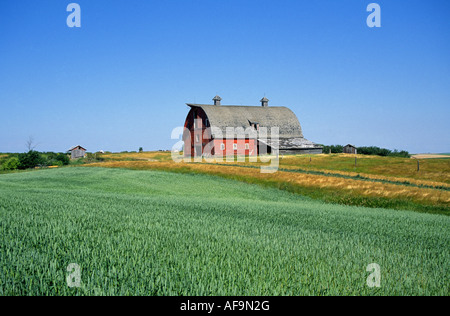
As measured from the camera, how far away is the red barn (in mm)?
64250

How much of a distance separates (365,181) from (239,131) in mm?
40318

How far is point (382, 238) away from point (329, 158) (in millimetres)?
48890

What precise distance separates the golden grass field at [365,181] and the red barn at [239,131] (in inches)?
577

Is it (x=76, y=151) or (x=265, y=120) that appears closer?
(x=265, y=120)

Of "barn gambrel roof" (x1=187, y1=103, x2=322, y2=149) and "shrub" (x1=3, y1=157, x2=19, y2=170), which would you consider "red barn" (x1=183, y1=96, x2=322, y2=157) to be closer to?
"barn gambrel roof" (x1=187, y1=103, x2=322, y2=149)

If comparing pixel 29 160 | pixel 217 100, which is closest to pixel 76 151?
pixel 29 160

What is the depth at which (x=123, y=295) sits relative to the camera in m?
3.32

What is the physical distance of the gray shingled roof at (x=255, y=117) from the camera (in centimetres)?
6600

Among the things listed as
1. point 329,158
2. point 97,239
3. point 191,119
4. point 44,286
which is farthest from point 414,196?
point 191,119

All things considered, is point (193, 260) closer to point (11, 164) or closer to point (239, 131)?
point (11, 164)

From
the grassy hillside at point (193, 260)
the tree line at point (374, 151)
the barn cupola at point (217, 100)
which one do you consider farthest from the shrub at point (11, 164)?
the tree line at point (374, 151)

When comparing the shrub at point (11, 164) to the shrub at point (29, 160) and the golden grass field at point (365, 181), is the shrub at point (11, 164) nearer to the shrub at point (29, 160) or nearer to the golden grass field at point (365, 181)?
the shrub at point (29, 160)

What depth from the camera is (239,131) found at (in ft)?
217
